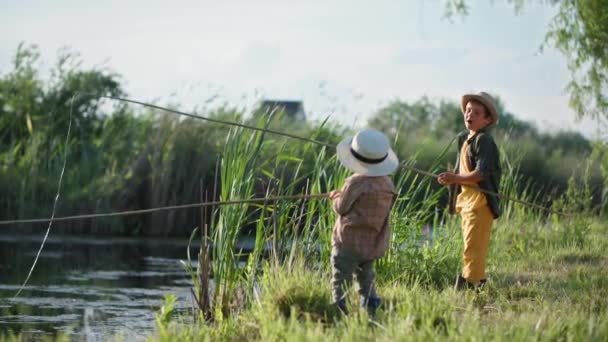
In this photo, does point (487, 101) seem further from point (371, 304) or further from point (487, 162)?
point (371, 304)

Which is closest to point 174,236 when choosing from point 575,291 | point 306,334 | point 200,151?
point 200,151

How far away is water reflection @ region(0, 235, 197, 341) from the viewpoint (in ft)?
27.4

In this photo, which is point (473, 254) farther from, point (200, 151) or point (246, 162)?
point (200, 151)

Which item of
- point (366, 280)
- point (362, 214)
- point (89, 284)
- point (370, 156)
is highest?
point (370, 156)

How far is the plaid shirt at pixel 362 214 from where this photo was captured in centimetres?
575

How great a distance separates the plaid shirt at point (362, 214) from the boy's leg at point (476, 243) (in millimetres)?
1266

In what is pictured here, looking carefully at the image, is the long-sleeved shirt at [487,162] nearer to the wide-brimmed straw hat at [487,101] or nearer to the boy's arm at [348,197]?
the wide-brimmed straw hat at [487,101]

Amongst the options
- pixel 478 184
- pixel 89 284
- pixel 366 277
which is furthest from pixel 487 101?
pixel 89 284

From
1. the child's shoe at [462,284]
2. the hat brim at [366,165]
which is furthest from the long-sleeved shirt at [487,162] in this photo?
the hat brim at [366,165]

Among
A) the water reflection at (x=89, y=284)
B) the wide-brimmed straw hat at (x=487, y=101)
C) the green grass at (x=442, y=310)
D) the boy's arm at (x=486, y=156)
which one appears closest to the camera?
the green grass at (x=442, y=310)

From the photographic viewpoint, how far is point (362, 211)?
576 cm

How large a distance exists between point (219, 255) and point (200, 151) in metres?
10.2

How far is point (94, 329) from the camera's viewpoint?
8109 mm

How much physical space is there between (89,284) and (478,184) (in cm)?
556
